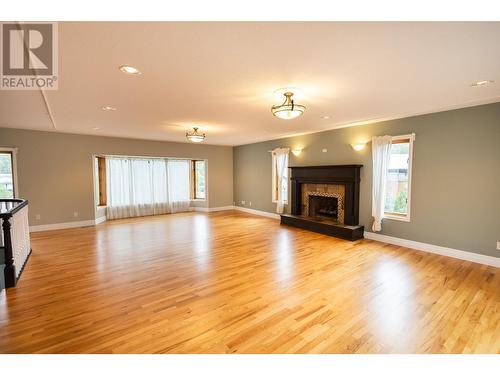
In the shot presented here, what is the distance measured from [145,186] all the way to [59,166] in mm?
2446

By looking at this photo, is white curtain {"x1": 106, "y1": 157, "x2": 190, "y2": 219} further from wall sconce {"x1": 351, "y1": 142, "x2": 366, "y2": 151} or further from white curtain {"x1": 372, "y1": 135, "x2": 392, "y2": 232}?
white curtain {"x1": 372, "y1": 135, "x2": 392, "y2": 232}

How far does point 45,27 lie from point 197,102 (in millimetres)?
2000

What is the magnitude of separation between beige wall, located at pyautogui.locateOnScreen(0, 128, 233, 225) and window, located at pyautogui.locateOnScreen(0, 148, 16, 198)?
0.12 meters

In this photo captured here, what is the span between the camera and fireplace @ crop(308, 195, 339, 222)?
236 inches

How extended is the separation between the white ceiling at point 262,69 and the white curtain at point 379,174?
2.04ft

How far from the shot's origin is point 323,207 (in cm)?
628

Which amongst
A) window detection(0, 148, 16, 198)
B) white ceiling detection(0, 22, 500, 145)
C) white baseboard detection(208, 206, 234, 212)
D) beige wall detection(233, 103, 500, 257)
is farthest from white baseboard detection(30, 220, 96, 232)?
beige wall detection(233, 103, 500, 257)

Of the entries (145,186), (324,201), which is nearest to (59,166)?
(145,186)

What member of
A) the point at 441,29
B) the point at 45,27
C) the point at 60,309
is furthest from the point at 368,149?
the point at 60,309

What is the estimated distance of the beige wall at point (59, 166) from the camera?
5.73 meters

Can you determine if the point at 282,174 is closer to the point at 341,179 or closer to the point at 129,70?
the point at 341,179

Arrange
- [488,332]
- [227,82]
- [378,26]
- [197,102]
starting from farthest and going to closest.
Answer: [197,102] < [227,82] < [488,332] < [378,26]
